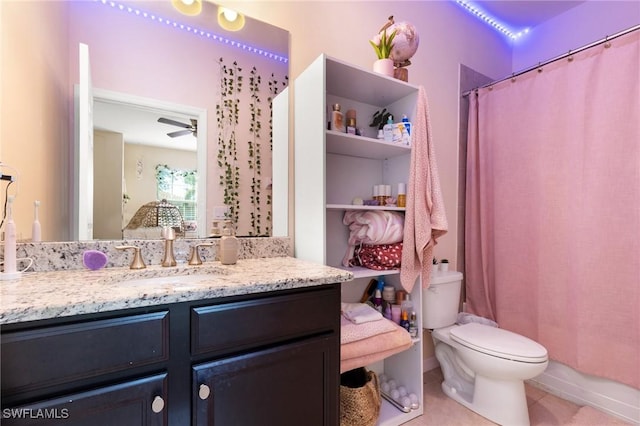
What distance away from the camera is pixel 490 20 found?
233 cm

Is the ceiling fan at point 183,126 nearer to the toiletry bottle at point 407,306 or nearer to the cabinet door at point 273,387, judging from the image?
the cabinet door at point 273,387

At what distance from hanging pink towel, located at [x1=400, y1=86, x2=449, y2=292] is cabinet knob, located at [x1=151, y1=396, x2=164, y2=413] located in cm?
112

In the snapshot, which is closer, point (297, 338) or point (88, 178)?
point (297, 338)

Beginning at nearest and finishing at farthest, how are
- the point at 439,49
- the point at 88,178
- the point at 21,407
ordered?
the point at 21,407, the point at 88,178, the point at 439,49

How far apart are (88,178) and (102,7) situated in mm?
665

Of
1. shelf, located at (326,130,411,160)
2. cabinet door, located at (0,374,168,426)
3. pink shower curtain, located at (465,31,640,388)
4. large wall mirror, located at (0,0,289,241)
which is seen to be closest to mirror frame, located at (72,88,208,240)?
large wall mirror, located at (0,0,289,241)

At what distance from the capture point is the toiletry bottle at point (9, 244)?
33.7 inches

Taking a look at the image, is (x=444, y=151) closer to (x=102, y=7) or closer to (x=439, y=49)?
(x=439, y=49)

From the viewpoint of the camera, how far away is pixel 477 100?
2.16 metres

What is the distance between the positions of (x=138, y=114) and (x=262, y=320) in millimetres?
987

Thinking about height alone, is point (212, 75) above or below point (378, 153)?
above

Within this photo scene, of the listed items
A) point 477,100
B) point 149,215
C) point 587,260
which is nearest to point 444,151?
point 477,100

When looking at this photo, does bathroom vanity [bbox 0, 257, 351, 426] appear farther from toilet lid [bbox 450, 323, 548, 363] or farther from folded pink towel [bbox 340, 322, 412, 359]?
toilet lid [bbox 450, 323, 548, 363]

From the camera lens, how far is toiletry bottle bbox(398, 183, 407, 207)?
5.14 ft
